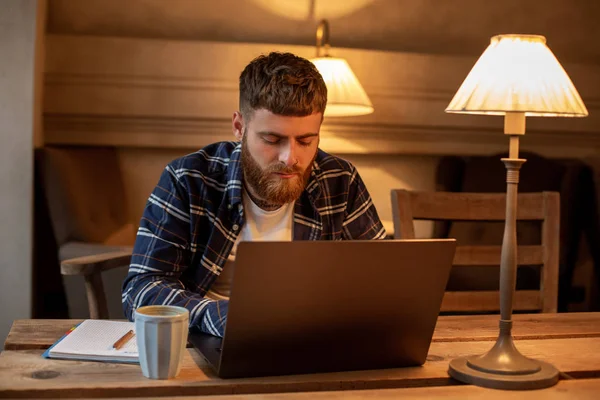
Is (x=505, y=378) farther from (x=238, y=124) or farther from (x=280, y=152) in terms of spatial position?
(x=238, y=124)

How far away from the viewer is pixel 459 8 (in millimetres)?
Answer: 3314

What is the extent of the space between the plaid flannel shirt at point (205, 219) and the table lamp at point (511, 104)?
487 millimetres

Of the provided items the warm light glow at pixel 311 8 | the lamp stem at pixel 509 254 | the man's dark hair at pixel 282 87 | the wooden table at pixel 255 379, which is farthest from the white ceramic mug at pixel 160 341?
the warm light glow at pixel 311 8

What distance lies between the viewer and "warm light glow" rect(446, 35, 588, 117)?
121 centimetres

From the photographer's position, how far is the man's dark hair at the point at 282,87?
1.62 m

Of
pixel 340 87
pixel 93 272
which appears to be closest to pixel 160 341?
pixel 93 272

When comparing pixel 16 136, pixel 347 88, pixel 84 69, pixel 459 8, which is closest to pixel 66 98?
pixel 84 69

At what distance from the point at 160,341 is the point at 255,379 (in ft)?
0.45

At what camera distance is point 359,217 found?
184cm

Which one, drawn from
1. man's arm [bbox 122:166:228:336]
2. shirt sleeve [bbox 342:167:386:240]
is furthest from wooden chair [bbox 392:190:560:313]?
man's arm [bbox 122:166:228:336]

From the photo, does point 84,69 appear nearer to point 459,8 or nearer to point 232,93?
point 232,93

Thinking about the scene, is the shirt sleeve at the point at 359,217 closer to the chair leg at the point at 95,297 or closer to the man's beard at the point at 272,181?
the man's beard at the point at 272,181

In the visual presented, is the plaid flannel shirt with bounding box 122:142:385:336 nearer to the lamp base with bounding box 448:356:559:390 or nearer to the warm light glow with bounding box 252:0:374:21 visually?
the lamp base with bounding box 448:356:559:390

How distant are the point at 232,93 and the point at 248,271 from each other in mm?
2067
